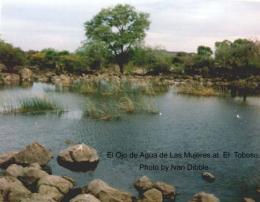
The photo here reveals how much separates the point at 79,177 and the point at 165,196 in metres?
3.70

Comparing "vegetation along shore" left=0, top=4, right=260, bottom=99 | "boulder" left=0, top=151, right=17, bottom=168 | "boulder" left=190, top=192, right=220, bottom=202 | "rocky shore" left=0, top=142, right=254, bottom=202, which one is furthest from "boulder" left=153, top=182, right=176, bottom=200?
"vegetation along shore" left=0, top=4, right=260, bottom=99

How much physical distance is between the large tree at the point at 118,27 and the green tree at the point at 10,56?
11.7 m

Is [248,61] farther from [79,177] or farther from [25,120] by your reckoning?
[79,177]

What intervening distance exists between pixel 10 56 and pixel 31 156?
56466 millimetres

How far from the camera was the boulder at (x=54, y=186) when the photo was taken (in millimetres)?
14055

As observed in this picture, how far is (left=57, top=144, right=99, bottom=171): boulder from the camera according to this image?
1811cm

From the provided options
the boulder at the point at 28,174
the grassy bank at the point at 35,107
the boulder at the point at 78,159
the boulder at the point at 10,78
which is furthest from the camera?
the boulder at the point at 10,78

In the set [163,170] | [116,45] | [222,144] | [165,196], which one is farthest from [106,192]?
[116,45]

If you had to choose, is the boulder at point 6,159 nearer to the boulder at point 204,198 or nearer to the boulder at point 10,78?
the boulder at point 204,198

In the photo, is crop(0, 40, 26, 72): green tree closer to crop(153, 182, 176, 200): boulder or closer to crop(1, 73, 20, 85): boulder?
crop(1, 73, 20, 85): boulder

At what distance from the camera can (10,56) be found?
235 ft

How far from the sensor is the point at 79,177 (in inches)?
665

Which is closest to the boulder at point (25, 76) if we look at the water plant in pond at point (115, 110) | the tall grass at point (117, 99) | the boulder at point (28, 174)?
the tall grass at point (117, 99)

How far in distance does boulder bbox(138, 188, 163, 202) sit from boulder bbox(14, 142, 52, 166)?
5492 mm
